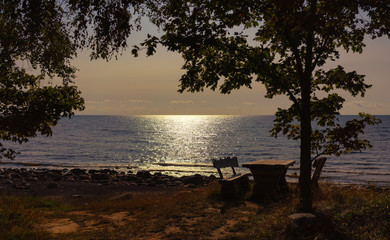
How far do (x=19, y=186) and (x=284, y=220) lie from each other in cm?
1868

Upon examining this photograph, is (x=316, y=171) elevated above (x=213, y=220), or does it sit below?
above

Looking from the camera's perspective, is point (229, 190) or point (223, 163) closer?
point (229, 190)

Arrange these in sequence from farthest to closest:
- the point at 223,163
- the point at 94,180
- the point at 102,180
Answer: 1. the point at 94,180
2. the point at 102,180
3. the point at 223,163

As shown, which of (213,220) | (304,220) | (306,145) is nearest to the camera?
(304,220)

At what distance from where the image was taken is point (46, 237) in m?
7.55

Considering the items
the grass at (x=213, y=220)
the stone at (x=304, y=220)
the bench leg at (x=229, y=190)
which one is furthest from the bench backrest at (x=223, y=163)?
the stone at (x=304, y=220)

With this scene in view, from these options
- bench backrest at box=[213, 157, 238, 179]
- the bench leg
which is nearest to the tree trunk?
the bench leg

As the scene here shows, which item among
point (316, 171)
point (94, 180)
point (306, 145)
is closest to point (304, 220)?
point (306, 145)

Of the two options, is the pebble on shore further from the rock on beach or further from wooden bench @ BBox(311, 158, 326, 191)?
wooden bench @ BBox(311, 158, 326, 191)

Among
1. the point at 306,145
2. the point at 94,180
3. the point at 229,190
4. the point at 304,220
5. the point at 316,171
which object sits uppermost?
the point at 306,145

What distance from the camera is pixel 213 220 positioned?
8.63m

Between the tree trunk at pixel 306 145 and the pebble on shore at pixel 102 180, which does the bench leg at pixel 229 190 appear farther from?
the pebble on shore at pixel 102 180

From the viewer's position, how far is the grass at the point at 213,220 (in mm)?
6895

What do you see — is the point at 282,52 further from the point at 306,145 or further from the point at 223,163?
the point at 223,163
